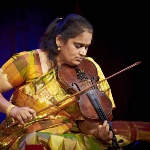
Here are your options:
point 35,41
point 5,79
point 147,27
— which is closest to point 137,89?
point 147,27

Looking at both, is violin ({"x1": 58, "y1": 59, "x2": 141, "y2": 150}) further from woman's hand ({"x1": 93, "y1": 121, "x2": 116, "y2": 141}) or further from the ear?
the ear

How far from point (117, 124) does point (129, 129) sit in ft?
0.38

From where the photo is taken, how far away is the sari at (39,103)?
6.51ft

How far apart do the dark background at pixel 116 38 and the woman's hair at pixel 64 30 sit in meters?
0.65

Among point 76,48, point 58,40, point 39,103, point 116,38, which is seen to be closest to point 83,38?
point 76,48

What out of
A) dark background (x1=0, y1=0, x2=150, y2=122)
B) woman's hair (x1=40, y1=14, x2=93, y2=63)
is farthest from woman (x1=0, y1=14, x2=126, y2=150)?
dark background (x1=0, y1=0, x2=150, y2=122)

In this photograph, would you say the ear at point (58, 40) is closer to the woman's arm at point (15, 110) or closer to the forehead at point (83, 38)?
the forehead at point (83, 38)

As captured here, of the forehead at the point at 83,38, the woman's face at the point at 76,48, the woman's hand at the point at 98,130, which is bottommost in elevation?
the woman's hand at the point at 98,130

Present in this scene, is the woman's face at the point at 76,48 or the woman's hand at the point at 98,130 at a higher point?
the woman's face at the point at 76,48

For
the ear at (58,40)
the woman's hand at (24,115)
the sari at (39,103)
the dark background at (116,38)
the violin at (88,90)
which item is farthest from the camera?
the dark background at (116,38)

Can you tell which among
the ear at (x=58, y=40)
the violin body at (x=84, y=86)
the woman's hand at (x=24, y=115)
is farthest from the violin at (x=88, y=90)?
the woman's hand at (x=24, y=115)

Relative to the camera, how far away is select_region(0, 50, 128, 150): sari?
1984 mm

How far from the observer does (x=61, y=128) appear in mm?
2021

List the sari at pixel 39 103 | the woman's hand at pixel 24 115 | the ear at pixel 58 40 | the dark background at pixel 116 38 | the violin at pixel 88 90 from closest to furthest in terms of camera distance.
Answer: the woman's hand at pixel 24 115, the violin at pixel 88 90, the sari at pixel 39 103, the ear at pixel 58 40, the dark background at pixel 116 38
